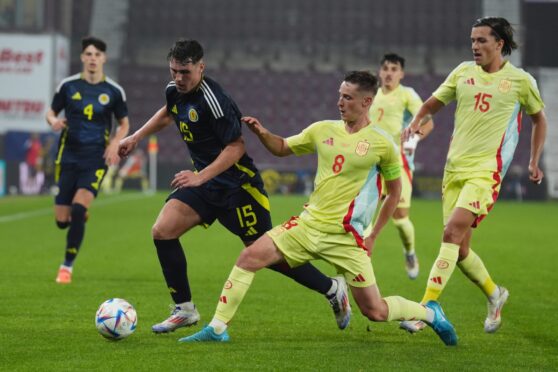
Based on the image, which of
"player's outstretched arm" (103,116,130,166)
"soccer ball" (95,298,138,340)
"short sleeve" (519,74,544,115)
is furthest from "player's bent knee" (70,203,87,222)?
"short sleeve" (519,74,544,115)

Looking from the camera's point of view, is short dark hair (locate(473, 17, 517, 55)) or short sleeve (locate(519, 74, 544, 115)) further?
short sleeve (locate(519, 74, 544, 115))

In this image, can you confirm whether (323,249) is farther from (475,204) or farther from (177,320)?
(475,204)

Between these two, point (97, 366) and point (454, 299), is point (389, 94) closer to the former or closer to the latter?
point (454, 299)

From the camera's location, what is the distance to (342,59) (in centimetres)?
4753

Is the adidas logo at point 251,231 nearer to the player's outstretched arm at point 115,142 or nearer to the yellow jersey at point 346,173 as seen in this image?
the yellow jersey at point 346,173

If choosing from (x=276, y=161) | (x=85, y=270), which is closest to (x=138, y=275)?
(x=85, y=270)

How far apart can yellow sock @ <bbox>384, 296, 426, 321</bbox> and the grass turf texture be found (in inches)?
8.2

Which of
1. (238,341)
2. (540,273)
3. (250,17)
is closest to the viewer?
(238,341)

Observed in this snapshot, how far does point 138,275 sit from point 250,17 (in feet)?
116

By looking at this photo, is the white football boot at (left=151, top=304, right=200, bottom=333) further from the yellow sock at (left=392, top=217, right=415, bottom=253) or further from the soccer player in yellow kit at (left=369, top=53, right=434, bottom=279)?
the yellow sock at (left=392, top=217, right=415, bottom=253)

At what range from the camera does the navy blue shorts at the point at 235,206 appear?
314 inches

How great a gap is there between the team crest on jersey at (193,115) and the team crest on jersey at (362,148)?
46.3 inches

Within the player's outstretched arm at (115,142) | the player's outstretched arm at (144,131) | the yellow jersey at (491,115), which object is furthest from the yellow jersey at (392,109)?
the player's outstretched arm at (144,131)

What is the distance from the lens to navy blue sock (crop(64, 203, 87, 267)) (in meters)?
11.8
